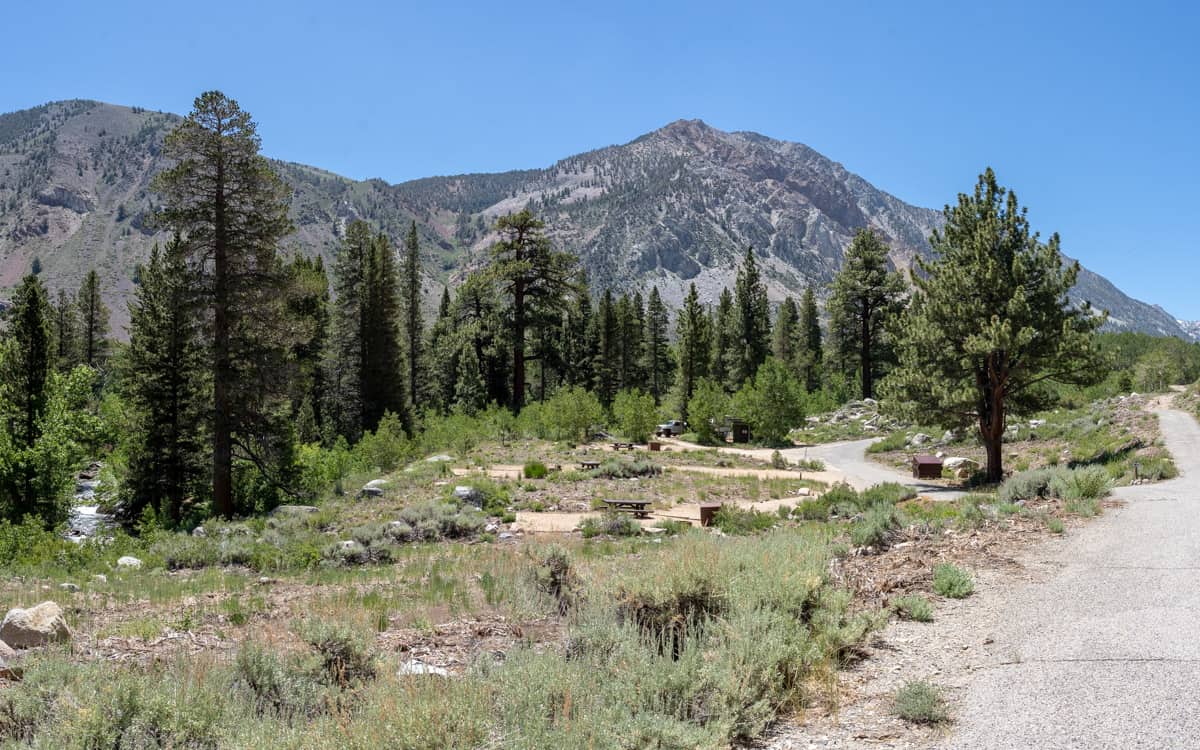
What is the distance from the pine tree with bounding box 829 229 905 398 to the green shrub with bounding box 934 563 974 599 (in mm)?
40231

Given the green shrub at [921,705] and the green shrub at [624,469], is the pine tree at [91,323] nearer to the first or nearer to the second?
the green shrub at [624,469]

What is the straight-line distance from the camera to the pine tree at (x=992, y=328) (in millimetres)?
18031

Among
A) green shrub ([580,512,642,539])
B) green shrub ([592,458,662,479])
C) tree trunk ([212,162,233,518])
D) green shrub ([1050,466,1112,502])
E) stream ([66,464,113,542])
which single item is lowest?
stream ([66,464,113,542])

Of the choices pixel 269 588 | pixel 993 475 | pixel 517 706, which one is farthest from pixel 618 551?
pixel 993 475

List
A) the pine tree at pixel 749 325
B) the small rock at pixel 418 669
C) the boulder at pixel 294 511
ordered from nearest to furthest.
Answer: the small rock at pixel 418 669 → the boulder at pixel 294 511 → the pine tree at pixel 749 325

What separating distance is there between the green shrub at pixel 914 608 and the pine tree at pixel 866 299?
41.1m

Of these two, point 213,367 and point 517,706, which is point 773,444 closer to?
point 213,367

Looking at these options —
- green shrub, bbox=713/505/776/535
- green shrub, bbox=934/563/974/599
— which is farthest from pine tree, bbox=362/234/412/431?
green shrub, bbox=934/563/974/599

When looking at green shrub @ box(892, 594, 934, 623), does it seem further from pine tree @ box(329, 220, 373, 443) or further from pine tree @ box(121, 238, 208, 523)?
pine tree @ box(329, 220, 373, 443)

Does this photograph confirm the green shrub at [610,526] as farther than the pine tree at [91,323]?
No

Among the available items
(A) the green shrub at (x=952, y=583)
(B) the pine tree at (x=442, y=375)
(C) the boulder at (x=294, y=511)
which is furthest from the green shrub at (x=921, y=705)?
(B) the pine tree at (x=442, y=375)

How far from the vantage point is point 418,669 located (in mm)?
5414

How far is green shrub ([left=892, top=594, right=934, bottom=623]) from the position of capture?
6523 mm

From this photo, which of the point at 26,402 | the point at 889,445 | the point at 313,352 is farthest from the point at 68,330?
the point at 889,445
